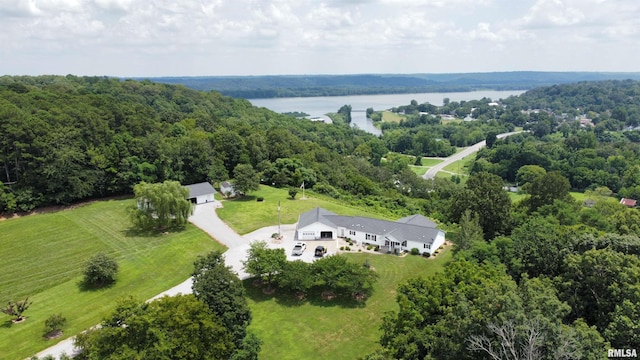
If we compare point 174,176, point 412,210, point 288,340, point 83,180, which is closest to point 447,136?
point 412,210

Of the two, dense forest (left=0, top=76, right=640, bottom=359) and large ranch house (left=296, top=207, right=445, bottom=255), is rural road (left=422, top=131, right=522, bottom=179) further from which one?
large ranch house (left=296, top=207, right=445, bottom=255)

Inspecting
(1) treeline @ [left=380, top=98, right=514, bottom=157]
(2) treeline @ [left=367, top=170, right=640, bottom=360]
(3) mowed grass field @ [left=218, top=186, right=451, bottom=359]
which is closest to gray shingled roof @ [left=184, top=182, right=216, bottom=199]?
(3) mowed grass field @ [left=218, top=186, right=451, bottom=359]

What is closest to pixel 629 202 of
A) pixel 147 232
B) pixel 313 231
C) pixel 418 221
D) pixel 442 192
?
pixel 442 192

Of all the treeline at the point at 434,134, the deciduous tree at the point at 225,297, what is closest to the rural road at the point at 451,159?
the treeline at the point at 434,134

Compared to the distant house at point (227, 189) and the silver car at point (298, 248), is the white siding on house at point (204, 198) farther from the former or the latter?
the silver car at point (298, 248)

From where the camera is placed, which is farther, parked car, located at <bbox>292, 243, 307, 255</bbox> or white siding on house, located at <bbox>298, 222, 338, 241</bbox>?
white siding on house, located at <bbox>298, 222, 338, 241</bbox>

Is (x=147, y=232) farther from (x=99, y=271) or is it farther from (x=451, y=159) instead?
(x=451, y=159)
